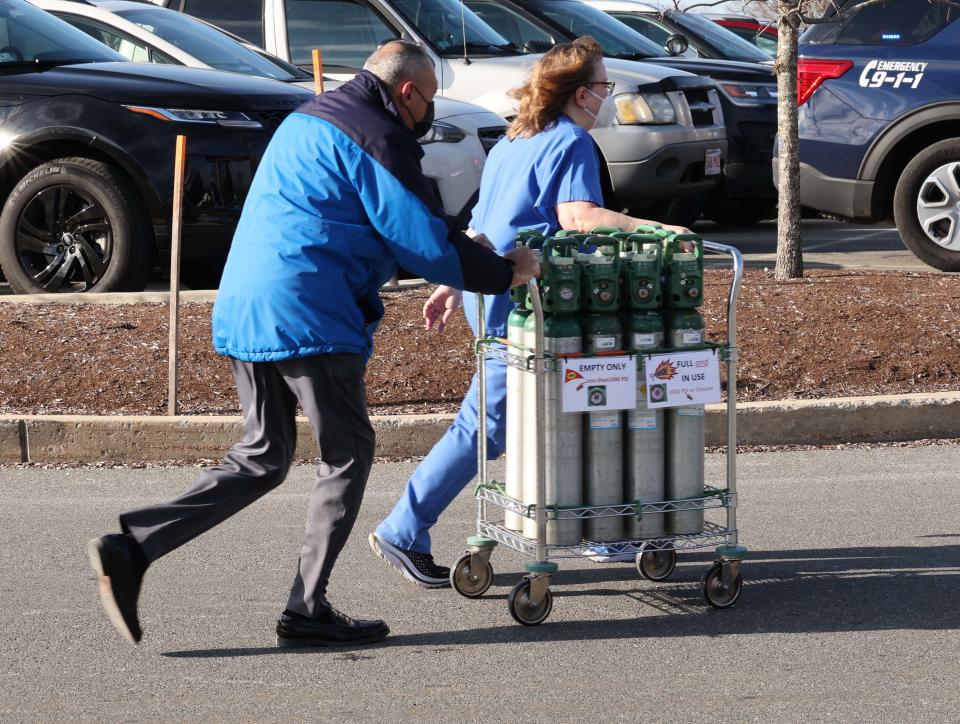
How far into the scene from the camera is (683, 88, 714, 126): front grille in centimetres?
1237

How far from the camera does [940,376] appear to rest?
7773mm

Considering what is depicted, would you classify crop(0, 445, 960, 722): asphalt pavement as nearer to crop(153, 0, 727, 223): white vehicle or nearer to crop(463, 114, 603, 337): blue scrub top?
crop(463, 114, 603, 337): blue scrub top

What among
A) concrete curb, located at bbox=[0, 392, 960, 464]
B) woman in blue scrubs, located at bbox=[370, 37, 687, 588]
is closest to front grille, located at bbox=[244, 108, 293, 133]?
concrete curb, located at bbox=[0, 392, 960, 464]

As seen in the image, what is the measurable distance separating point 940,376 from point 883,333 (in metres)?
0.66

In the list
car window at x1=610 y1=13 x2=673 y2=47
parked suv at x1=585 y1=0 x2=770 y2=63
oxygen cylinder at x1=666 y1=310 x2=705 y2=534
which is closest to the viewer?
oxygen cylinder at x1=666 y1=310 x2=705 y2=534

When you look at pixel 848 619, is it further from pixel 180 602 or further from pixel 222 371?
pixel 222 371

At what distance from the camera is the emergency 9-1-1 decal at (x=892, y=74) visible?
418 inches

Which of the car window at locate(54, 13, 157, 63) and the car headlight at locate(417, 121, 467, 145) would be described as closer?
the car headlight at locate(417, 121, 467, 145)

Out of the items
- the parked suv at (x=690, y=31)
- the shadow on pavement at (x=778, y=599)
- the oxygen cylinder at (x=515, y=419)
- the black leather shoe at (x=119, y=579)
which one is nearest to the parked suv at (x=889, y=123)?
the parked suv at (x=690, y=31)

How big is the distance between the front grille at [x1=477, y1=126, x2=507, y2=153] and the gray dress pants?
21.3 feet

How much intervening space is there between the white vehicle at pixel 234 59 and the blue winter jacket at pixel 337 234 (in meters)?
5.84

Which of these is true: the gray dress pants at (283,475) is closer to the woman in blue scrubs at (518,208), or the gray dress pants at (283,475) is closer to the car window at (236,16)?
the woman in blue scrubs at (518,208)

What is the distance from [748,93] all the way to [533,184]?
30.0 ft

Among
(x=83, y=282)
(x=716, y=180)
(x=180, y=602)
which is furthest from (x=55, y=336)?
(x=716, y=180)
